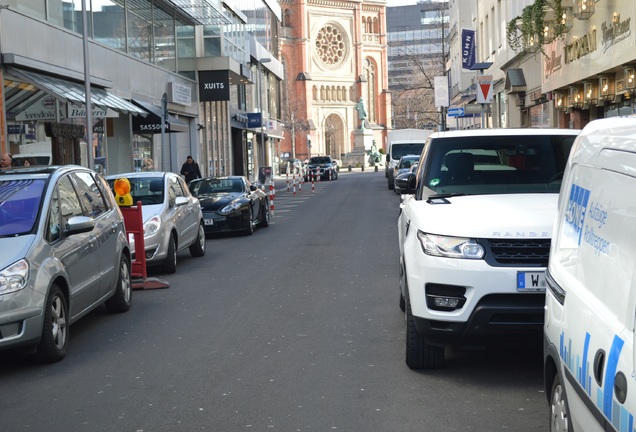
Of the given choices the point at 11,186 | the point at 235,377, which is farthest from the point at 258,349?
the point at 11,186

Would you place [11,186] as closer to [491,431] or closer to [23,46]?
[491,431]

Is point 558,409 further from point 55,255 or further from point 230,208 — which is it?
point 230,208

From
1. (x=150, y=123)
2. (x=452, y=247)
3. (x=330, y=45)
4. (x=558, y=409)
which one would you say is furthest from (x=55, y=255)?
(x=330, y=45)

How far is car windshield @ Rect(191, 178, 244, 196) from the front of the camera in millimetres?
21578

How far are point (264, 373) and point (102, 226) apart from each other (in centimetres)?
331

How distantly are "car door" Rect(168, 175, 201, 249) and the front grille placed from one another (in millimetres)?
8830

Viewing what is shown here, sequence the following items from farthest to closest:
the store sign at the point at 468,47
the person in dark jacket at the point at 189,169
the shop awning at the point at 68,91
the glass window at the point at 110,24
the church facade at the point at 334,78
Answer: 1. the church facade at the point at 334,78
2. the store sign at the point at 468,47
3. the person in dark jacket at the point at 189,169
4. the glass window at the point at 110,24
5. the shop awning at the point at 68,91

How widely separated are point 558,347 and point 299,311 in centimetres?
565

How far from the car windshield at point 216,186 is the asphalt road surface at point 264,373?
9662 millimetres

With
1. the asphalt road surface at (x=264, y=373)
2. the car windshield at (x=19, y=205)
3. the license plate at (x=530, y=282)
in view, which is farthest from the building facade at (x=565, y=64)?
the car windshield at (x=19, y=205)

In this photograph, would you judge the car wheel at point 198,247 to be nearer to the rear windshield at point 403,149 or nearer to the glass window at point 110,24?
the glass window at point 110,24

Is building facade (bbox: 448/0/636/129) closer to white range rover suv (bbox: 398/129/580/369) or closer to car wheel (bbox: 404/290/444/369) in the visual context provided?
white range rover suv (bbox: 398/129/580/369)

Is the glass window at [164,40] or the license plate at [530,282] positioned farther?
the glass window at [164,40]

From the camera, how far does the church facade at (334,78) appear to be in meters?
117
